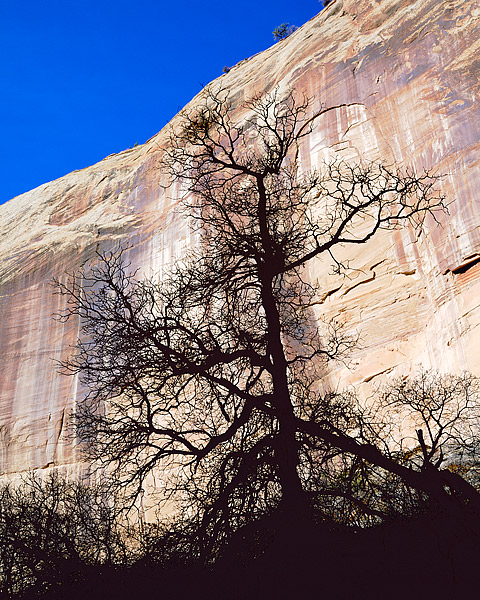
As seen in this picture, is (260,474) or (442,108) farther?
(442,108)

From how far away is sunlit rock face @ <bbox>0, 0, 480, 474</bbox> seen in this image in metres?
13.1

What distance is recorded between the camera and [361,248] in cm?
1524

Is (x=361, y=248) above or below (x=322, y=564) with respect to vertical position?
above

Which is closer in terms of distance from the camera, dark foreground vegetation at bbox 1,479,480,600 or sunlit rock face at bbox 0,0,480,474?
dark foreground vegetation at bbox 1,479,480,600

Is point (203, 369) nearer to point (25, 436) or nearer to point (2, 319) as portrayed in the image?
point (25, 436)

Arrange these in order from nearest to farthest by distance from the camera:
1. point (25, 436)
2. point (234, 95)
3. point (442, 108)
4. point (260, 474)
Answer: point (260, 474) < point (442, 108) < point (25, 436) < point (234, 95)

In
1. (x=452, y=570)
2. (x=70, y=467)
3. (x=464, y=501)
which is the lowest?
(x=452, y=570)

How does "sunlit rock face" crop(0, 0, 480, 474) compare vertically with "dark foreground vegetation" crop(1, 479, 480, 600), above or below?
above

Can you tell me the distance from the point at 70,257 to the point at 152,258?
A: 4.18 metres

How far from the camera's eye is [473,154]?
13.2 m

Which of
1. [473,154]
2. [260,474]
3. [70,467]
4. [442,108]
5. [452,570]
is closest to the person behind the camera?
[452,570]

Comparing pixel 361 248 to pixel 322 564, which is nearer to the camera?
pixel 322 564

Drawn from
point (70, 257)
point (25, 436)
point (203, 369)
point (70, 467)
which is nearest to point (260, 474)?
point (203, 369)

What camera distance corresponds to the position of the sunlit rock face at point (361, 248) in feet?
43.0
